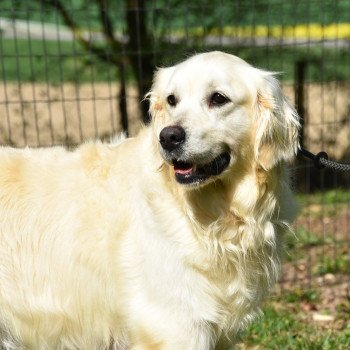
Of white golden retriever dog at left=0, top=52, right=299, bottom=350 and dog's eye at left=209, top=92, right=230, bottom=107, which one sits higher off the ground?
dog's eye at left=209, top=92, right=230, bottom=107

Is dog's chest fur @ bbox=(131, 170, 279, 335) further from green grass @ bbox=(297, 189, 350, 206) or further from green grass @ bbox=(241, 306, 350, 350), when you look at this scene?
green grass @ bbox=(297, 189, 350, 206)

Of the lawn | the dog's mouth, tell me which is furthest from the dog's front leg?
the lawn

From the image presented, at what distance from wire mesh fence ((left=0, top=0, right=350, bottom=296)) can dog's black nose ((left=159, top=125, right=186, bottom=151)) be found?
3061 mm

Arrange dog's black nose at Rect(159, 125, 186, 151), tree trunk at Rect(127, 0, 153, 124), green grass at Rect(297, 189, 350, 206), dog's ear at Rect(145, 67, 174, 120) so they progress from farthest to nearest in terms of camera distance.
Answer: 1. green grass at Rect(297, 189, 350, 206)
2. tree trunk at Rect(127, 0, 153, 124)
3. dog's ear at Rect(145, 67, 174, 120)
4. dog's black nose at Rect(159, 125, 186, 151)

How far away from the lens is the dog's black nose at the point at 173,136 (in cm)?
364

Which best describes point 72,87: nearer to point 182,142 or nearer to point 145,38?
point 145,38

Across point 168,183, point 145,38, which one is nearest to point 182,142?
point 168,183

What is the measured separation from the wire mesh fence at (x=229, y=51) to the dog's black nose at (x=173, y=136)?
306cm

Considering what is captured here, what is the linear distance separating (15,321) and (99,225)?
2.45 ft

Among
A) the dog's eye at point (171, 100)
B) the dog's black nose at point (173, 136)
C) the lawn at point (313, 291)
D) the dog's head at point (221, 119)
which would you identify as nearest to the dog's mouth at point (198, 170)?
the dog's head at point (221, 119)

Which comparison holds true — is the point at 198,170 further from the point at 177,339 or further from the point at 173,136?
the point at 177,339

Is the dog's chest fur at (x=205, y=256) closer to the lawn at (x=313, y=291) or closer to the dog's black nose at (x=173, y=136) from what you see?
the dog's black nose at (x=173, y=136)

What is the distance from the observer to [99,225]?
13.3 ft

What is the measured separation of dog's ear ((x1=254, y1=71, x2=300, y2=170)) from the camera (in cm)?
384
